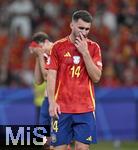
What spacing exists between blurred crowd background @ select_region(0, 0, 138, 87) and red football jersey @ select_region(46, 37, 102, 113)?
921cm

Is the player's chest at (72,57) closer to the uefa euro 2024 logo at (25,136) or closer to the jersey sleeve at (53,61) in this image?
the jersey sleeve at (53,61)

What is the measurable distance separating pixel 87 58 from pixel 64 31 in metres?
11.9

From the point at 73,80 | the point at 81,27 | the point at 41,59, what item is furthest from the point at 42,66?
the point at 81,27

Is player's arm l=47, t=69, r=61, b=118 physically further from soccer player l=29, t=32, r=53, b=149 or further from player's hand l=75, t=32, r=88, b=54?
soccer player l=29, t=32, r=53, b=149

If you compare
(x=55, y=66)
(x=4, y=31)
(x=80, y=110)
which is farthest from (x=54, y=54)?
(x=4, y=31)

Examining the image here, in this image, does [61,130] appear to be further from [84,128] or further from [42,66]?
[42,66]

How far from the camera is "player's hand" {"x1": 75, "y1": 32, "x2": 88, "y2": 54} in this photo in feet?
30.4

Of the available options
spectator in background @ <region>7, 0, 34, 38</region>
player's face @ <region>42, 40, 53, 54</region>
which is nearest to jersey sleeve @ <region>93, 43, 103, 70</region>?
player's face @ <region>42, 40, 53, 54</region>

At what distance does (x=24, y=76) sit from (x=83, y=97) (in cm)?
1034

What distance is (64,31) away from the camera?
831 inches

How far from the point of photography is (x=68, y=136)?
9516 mm

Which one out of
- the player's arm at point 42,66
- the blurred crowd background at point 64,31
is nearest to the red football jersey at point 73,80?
the player's arm at point 42,66

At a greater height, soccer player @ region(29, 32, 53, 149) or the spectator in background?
the spectator in background

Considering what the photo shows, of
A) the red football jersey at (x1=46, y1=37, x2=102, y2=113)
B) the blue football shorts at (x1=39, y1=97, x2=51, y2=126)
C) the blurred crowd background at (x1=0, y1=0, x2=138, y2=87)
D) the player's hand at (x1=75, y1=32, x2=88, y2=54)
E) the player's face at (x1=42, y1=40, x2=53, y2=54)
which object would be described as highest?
the blurred crowd background at (x1=0, y1=0, x2=138, y2=87)
